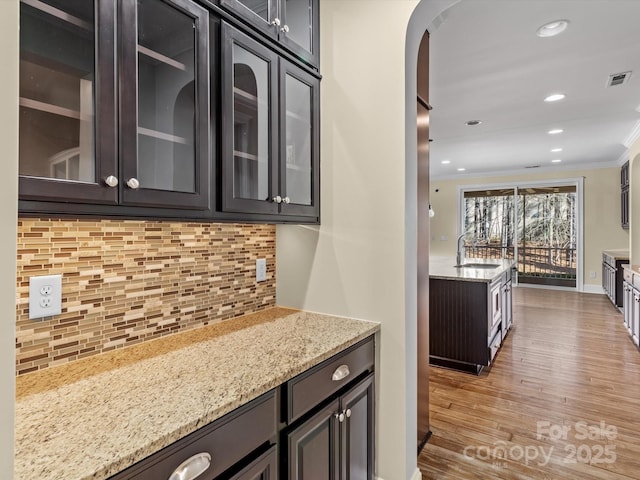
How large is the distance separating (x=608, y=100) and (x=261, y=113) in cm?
383

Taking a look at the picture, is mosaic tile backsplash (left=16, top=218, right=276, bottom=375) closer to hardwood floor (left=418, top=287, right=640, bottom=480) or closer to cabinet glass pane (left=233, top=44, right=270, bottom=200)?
cabinet glass pane (left=233, top=44, right=270, bottom=200)

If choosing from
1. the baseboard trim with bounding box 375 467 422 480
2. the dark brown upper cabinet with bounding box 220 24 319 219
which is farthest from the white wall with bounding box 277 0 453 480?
the dark brown upper cabinet with bounding box 220 24 319 219

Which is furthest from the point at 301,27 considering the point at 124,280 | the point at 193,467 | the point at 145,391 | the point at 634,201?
the point at 634,201

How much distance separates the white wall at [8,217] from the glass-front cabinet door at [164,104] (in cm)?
46

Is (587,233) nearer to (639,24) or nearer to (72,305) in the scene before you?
(639,24)

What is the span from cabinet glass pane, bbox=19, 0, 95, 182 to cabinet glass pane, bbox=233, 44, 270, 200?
48 centimetres

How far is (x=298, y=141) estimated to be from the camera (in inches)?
66.1

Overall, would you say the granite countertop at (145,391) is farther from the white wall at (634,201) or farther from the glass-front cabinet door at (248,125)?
the white wall at (634,201)

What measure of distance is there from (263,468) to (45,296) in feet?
2.79

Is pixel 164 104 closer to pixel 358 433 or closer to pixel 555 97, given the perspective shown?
pixel 358 433

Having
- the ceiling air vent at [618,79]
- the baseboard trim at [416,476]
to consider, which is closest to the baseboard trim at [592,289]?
the ceiling air vent at [618,79]

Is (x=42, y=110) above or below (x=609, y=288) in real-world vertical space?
above

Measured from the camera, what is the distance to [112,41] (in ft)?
3.18

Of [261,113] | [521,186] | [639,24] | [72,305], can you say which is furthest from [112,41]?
[521,186]
